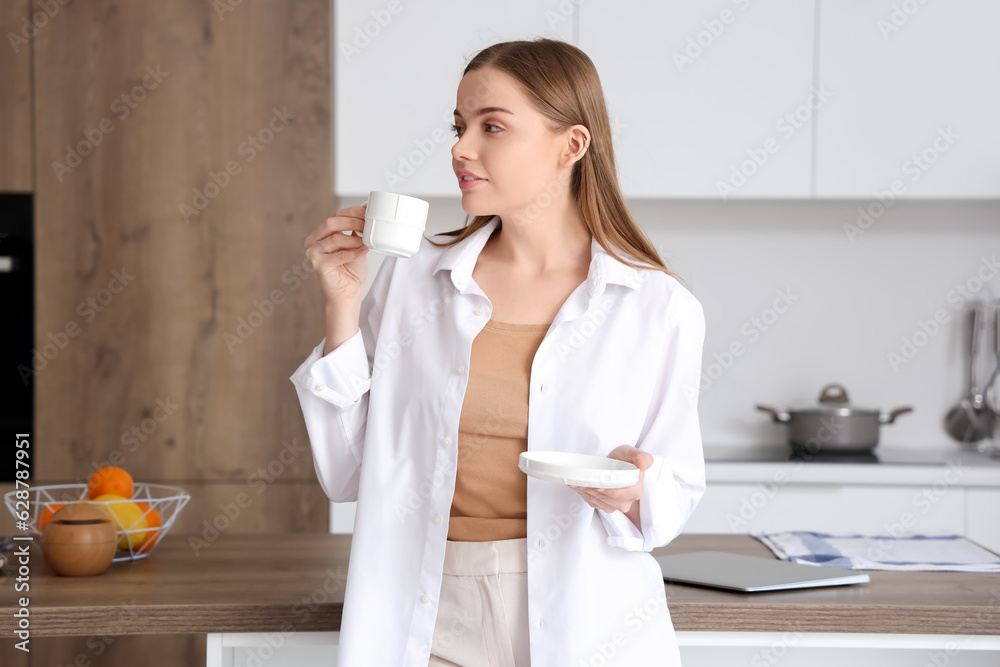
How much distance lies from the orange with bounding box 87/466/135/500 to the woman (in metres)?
0.41

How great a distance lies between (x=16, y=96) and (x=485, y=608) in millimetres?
2249

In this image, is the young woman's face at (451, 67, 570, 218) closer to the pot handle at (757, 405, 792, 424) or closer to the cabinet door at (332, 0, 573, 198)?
the cabinet door at (332, 0, 573, 198)

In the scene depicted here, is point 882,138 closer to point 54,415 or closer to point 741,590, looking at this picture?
point 741,590

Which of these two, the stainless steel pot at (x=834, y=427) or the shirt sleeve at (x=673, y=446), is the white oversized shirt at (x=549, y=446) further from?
the stainless steel pot at (x=834, y=427)

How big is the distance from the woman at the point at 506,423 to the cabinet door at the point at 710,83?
4.94 feet

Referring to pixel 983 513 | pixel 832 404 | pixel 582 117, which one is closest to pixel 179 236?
pixel 582 117

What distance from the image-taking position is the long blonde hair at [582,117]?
129 centimetres

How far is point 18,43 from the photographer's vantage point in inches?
104

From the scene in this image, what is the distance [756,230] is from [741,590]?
2029 millimetres

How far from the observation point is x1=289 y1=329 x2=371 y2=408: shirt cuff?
122 centimetres

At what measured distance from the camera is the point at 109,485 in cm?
150

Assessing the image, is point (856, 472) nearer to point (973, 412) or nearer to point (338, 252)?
point (973, 412)

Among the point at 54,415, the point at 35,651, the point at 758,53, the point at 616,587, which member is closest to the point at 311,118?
the point at 54,415

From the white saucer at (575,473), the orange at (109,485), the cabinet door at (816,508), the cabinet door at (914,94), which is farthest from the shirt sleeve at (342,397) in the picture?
the cabinet door at (914,94)
